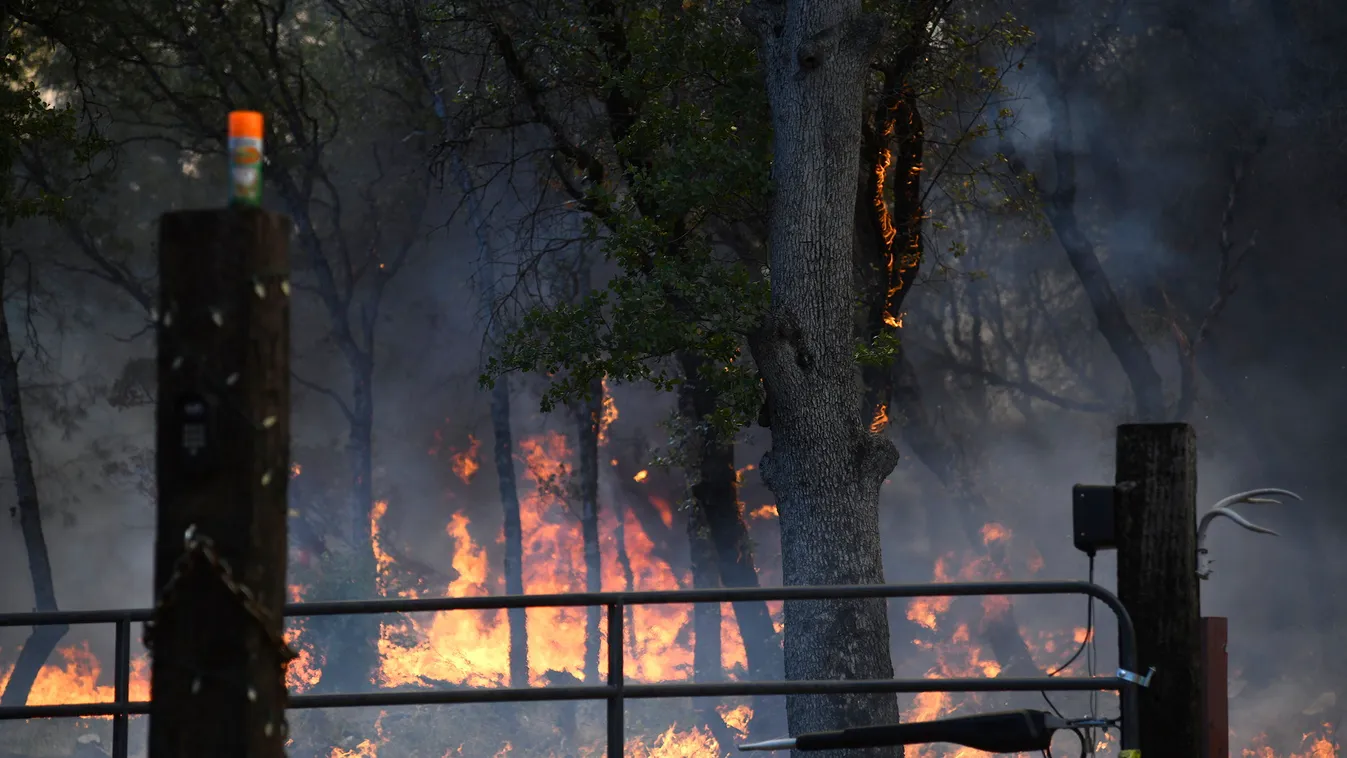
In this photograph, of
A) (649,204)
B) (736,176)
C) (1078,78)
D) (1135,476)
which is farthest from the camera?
(1078,78)

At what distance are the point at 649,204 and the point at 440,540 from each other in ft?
75.6

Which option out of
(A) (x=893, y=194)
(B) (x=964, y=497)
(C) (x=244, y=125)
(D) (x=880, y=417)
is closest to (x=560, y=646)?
(B) (x=964, y=497)

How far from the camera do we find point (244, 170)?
375cm

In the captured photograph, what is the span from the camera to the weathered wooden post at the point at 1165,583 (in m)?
5.48

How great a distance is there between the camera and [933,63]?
14281mm

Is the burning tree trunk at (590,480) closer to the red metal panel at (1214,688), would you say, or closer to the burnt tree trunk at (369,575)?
the burnt tree trunk at (369,575)

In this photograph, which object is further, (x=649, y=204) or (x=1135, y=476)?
(x=649, y=204)

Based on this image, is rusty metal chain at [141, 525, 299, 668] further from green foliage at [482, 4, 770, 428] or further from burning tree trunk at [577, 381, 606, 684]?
burning tree trunk at [577, 381, 606, 684]

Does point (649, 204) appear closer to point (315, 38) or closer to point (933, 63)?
point (933, 63)

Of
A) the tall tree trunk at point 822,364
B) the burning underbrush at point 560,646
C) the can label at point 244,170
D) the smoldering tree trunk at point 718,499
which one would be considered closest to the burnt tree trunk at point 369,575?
the burning underbrush at point 560,646

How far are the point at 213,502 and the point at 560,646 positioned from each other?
31.1 meters

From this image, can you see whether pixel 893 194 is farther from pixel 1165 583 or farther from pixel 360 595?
pixel 360 595

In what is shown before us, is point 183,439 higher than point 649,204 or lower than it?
lower

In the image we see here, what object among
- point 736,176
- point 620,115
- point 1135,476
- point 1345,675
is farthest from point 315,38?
point 1135,476
